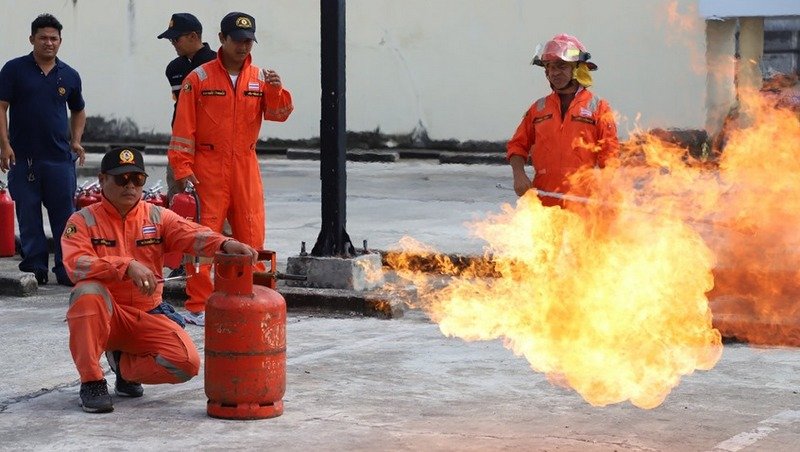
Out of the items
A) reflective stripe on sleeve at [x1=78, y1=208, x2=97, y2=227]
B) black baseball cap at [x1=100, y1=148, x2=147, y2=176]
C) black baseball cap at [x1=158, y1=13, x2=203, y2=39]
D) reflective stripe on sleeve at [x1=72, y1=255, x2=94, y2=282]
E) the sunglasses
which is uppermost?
black baseball cap at [x1=158, y1=13, x2=203, y2=39]

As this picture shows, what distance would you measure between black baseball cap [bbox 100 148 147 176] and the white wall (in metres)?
15.1

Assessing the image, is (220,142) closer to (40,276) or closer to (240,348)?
(40,276)

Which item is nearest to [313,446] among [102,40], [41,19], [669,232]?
[669,232]

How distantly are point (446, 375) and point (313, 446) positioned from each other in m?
1.62

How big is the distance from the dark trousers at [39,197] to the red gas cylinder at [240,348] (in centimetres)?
439

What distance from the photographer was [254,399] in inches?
261

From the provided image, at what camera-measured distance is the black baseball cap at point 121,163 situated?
6949mm

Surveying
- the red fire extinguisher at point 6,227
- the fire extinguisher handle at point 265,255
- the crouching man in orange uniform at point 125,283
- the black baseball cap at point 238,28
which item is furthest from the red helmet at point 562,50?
the red fire extinguisher at point 6,227

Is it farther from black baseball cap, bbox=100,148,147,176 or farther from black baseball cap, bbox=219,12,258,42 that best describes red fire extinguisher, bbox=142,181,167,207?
black baseball cap, bbox=100,148,147,176

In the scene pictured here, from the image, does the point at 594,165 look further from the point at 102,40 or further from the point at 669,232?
the point at 102,40

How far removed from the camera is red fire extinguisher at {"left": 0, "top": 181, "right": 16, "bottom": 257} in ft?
39.3

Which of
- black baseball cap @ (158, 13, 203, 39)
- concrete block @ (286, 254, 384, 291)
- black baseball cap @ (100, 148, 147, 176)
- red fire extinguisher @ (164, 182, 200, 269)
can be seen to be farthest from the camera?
black baseball cap @ (158, 13, 203, 39)

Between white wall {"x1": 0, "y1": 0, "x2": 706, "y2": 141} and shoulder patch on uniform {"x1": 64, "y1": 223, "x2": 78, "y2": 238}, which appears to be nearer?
shoulder patch on uniform {"x1": 64, "y1": 223, "x2": 78, "y2": 238}

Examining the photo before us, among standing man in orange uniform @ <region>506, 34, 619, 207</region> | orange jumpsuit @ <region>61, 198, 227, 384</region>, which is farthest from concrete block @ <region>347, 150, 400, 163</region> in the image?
orange jumpsuit @ <region>61, 198, 227, 384</region>
